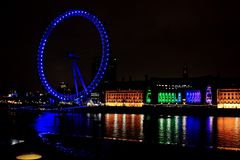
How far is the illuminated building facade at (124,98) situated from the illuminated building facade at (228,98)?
88.7 ft

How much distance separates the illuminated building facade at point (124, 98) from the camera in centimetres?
11378

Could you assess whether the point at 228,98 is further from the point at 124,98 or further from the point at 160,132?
the point at 160,132

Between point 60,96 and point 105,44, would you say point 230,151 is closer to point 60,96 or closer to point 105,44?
point 105,44

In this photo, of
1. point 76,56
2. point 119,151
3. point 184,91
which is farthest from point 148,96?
point 119,151

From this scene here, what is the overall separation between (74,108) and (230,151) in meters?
64.8

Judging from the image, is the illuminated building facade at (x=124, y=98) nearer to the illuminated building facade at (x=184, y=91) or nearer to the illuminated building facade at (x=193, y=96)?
the illuminated building facade at (x=184, y=91)

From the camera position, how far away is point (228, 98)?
94.1m

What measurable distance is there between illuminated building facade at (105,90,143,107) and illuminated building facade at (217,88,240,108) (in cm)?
2705

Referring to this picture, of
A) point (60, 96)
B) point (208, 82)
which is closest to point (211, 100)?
point (208, 82)

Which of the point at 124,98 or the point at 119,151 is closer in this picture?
the point at 119,151

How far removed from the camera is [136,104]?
371 ft

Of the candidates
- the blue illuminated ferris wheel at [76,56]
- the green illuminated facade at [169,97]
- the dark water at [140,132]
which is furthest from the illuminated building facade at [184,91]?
the dark water at [140,132]

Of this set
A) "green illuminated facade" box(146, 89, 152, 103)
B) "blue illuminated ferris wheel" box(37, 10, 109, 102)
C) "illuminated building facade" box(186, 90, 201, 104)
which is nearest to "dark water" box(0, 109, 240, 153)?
"blue illuminated ferris wheel" box(37, 10, 109, 102)

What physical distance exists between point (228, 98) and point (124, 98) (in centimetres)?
3703
